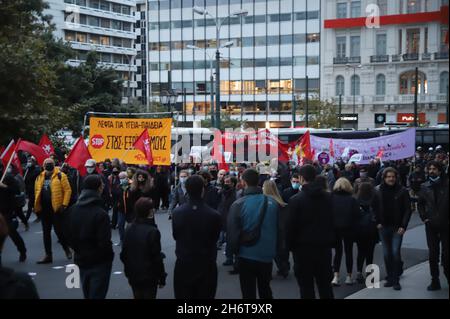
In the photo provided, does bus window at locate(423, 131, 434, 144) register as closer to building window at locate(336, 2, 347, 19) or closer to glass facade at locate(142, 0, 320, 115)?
building window at locate(336, 2, 347, 19)

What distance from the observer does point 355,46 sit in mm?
59062

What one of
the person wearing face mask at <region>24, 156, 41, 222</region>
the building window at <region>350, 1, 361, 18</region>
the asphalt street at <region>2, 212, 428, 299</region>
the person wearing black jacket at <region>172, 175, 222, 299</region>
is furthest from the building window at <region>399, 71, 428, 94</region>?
the person wearing black jacket at <region>172, 175, 222, 299</region>

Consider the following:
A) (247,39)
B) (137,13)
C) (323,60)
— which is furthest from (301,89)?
(137,13)

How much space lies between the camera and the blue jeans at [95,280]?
18.5 feet

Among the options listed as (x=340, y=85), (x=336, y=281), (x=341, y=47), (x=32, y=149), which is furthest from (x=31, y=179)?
(x=341, y=47)

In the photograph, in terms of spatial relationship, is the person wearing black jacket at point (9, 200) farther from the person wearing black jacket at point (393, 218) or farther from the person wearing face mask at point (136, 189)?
the person wearing black jacket at point (393, 218)

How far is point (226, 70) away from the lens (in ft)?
218

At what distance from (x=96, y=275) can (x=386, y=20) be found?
55.1 metres

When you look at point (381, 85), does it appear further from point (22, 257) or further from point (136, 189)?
point (22, 257)

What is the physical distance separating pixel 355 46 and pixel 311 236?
5671 cm

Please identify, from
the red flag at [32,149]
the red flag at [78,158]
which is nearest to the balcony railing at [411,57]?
the red flag at [32,149]

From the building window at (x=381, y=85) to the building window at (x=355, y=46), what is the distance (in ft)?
11.1

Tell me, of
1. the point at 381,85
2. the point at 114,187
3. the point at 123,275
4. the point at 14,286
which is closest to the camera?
the point at 14,286

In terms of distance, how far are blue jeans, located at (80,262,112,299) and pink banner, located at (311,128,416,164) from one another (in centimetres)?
1457
